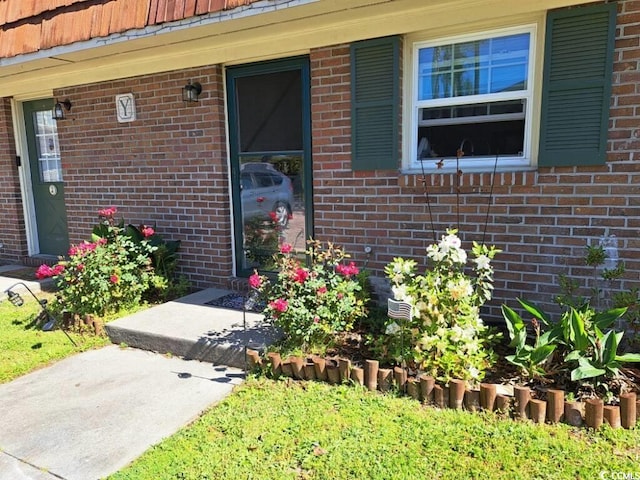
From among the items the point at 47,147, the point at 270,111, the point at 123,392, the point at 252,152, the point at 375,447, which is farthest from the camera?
the point at 47,147

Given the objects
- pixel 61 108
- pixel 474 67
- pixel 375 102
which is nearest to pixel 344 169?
pixel 375 102

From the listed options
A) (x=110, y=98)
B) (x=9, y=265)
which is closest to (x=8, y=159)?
(x=9, y=265)

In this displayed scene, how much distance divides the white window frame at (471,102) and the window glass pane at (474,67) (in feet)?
0.12

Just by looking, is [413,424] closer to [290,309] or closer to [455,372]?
[455,372]

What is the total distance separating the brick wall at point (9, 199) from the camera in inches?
260

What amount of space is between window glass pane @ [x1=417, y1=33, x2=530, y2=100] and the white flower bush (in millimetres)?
1441

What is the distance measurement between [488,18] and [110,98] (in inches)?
172

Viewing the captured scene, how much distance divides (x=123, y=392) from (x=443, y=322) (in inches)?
89.7

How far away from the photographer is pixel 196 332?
3.82 metres

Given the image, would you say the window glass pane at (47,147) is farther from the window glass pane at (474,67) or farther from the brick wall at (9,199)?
the window glass pane at (474,67)

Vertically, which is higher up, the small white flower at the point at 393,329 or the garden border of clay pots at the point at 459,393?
the small white flower at the point at 393,329

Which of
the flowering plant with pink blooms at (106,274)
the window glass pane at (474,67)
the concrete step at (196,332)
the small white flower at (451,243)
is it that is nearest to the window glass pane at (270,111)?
the window glass pane at (474,67)

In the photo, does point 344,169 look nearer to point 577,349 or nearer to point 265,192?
point 265,192

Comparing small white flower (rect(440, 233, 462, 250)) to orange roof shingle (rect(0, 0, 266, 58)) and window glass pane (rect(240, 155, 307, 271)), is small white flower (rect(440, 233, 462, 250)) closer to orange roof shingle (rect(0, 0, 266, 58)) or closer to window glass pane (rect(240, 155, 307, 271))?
window glass pane (rect(240, 155, 307, 271))
